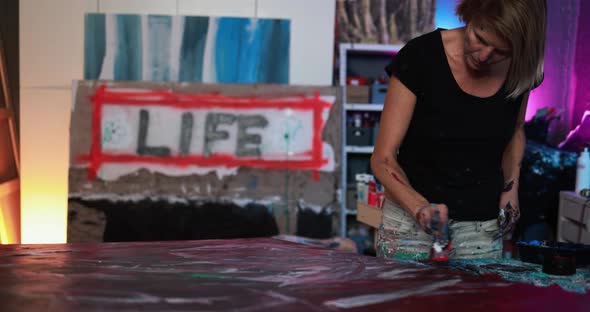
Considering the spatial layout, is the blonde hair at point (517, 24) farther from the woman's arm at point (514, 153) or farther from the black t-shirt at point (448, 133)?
the woman's arm at point (514, 153)

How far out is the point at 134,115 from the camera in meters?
3.78

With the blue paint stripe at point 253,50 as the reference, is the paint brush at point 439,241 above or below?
below

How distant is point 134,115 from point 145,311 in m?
2.78

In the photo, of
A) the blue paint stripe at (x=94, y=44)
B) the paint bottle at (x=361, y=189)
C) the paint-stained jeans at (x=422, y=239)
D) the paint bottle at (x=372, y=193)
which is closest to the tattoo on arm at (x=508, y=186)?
the paint-stained jeans at (x=422, y=239)

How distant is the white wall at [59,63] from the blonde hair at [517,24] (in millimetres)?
2184

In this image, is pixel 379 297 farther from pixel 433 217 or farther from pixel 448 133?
pixel 448 133

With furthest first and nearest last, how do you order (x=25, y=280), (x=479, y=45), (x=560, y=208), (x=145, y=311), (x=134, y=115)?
(x=134, y=115), (x=560, y=208), (x=479, y=45), (x=25, y=280), (x=145, y=311)

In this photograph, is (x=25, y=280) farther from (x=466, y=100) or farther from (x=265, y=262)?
(x=466, y=100)

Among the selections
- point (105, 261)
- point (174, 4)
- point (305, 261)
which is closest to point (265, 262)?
point (305, 261)

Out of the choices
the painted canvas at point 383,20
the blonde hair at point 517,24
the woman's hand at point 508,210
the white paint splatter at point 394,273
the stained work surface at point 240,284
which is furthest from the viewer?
the painted canvas at point 383,20

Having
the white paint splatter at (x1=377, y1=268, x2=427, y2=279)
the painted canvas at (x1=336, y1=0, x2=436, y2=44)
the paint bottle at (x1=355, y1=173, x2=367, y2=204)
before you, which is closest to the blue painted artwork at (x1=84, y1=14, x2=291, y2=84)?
the painted canvas at (x1=336, y1=0, x2=436, y2=44)

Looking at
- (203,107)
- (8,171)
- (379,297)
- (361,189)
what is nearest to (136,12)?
(203,107)

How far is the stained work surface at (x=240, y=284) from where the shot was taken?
1.20 meters

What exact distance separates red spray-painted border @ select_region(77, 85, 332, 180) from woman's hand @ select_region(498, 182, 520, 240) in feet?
6.31
